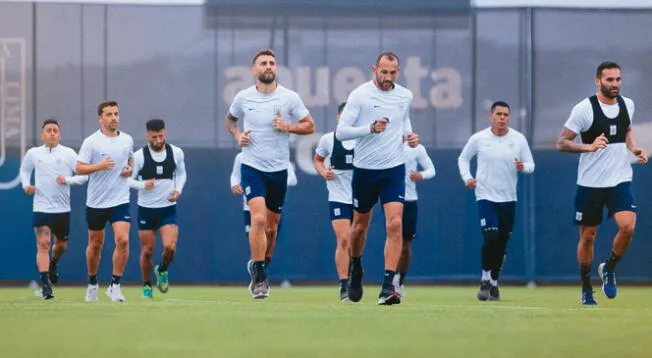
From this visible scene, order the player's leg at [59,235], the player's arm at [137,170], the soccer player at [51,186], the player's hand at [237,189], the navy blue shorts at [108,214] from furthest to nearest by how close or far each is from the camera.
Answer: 1. the player's leg at [59,235]
2. the soccer player at [51,186]
3. the player's hand at [237,189]
4. the player's arm at [137,170]
5. the navy blue shorts at [108,214]

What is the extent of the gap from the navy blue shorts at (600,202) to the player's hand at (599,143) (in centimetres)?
47

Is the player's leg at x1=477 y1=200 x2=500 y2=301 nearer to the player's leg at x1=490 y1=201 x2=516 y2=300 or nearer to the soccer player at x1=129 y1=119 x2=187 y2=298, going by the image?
the player's leg at x1=490 y1=201 x2=516 y2=300

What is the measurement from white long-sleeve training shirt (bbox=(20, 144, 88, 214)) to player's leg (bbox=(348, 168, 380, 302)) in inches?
229

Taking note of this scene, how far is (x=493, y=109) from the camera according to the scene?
16.8m

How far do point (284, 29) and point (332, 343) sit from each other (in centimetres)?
1566

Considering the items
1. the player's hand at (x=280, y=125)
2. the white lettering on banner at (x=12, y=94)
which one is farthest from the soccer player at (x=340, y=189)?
the white lettering on banner at (x=12, y=94)

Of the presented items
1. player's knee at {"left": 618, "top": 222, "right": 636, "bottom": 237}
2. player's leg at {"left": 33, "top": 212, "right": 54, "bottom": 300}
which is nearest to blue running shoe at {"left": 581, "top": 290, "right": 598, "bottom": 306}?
player's knee at {"left": 618, "top": 222, "right": 636, "bottom": 237}

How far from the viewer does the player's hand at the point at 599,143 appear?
44.8 ft

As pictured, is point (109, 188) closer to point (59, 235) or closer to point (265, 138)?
point (59, 235)

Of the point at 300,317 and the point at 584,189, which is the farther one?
the point at 584,189

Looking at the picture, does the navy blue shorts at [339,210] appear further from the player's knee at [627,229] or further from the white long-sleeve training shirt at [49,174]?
the white long-sleeve training shirt at [49,174]

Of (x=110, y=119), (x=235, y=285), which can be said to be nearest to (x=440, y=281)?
(x=235, y=285)

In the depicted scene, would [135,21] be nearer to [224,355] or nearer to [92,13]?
[92,13]

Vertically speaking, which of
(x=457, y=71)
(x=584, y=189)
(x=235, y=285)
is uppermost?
(x=457, y=71)
